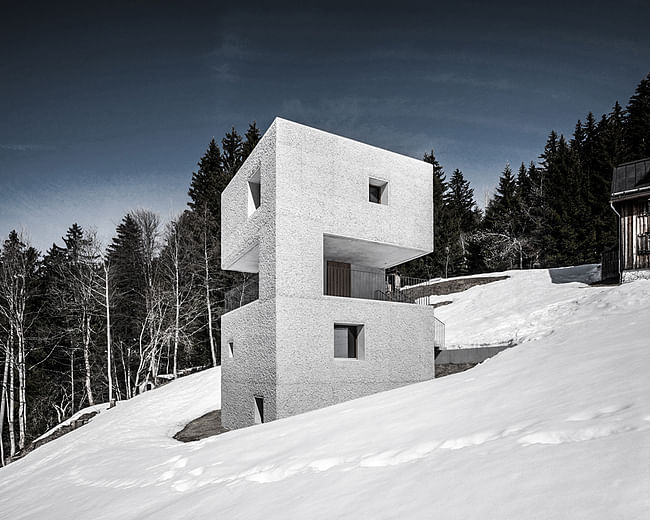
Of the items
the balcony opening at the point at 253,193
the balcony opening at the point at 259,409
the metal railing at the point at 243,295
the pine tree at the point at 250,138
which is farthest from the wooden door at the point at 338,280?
the pine tree at the point at 250,138

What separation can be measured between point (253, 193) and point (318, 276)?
4233 millimetres

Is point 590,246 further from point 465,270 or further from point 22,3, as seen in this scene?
point 22,3

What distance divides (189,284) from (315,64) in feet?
52.6

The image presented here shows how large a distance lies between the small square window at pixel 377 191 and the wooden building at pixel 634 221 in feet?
32.0

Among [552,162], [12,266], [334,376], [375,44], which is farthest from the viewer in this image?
[552,162]

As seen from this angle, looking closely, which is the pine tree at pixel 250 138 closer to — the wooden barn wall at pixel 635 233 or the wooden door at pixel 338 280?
the wooden door at pixel 338 280

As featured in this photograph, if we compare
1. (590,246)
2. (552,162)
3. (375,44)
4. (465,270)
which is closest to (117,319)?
(375,44)

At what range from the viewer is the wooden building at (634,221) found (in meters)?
17.9

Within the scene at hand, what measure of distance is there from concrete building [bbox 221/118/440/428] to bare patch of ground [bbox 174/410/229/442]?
56 centimetres

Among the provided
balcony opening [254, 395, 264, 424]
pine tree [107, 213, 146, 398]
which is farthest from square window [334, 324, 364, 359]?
pine tree [107, 213, 146, 398]

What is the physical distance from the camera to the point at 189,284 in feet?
97.3

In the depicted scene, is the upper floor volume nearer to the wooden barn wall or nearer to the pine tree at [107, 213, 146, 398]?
the wooden barn wall

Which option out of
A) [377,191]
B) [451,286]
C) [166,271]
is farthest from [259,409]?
[166,271]

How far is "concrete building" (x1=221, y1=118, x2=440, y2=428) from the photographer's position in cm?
1271
